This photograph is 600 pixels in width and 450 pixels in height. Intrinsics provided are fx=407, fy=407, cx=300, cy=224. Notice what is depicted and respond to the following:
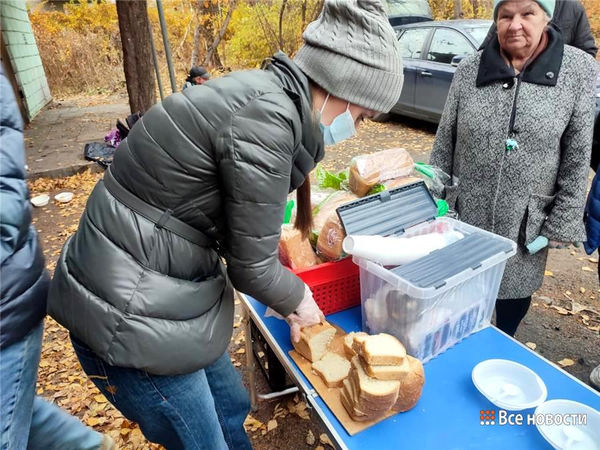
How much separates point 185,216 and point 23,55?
11.3 m

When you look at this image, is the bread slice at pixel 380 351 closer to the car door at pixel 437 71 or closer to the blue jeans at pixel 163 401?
the blue jeans at pixel 163 401

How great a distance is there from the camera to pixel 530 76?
5.82 feet

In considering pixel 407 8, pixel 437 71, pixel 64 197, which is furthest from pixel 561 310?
pixel 407 8

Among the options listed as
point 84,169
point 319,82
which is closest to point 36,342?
point 319,82

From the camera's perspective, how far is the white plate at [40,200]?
5398 mm

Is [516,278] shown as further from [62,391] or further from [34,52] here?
[34,52]

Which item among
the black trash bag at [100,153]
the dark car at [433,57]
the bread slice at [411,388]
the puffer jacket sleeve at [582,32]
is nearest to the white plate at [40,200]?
the black trash bag at [100,153]

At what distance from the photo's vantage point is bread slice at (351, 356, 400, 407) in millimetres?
1101

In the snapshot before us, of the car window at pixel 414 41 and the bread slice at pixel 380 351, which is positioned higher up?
the car window at pixel 414 41

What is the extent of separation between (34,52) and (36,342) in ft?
40.9

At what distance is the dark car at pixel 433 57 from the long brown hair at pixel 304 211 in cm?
587

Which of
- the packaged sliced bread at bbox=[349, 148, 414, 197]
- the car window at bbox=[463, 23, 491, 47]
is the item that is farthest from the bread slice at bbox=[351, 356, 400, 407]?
the car window at bbox=[463, 23, 491, 47]

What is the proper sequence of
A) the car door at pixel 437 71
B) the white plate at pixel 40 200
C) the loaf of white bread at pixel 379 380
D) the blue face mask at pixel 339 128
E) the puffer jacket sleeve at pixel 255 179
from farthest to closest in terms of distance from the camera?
the car door at pixel 437 71 < the white plate at pixel 40 200 < the blue face mask at pixel 339 128 < the loaf of white bread at pixel 379 380 < the puffer jacket sleeve at pixel 255 179

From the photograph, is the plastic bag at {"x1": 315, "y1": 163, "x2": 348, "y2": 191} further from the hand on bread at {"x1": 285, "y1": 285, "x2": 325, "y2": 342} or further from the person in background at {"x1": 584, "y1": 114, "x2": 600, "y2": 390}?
the person in background at {"x1": 584, "y1": 114, "x2": 600, "y2": 390}
